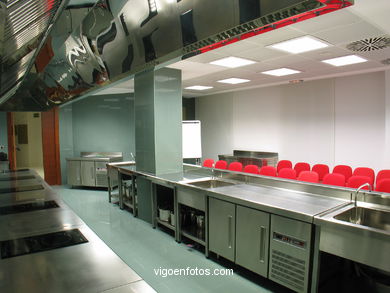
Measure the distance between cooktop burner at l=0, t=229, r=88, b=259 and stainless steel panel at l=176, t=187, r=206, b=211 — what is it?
151 cm

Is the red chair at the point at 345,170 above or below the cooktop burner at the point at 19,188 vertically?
below

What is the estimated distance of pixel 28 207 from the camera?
2.35 m

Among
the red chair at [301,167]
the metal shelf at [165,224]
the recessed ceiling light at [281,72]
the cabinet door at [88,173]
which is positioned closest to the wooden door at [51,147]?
the cabinet door at [88,173]

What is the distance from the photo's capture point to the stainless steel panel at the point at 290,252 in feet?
6.86

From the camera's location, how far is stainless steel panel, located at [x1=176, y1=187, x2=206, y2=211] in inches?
119

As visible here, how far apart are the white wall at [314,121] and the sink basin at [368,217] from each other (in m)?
3.06

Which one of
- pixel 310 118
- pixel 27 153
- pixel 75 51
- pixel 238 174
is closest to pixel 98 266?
pixel 75 51

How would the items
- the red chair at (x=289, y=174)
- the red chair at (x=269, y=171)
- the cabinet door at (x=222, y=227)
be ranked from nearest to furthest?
the cabinet door at (x=222, y=227) < the red chair at (x=289, y=174) < the red chair at (x=269, y=171)

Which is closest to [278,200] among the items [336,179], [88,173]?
[336,179]

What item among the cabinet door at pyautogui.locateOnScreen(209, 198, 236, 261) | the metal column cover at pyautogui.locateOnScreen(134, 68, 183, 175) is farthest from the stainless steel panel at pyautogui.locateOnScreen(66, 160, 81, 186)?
the cabinet door at pyautogui.locateOnScreen(209, 198, 236, 261)

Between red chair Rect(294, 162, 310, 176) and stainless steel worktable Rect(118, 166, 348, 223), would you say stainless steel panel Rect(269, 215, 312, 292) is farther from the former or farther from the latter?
red chair Rect(294, 162, 310, 176)

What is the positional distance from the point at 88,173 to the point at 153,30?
614cm

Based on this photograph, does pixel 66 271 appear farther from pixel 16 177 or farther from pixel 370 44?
pixel 370 44

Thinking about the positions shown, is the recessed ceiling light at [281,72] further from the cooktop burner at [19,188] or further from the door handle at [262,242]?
the cooktop burner at [19,188]
